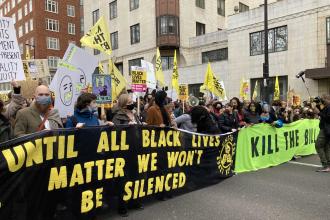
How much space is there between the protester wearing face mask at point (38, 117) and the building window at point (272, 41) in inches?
921

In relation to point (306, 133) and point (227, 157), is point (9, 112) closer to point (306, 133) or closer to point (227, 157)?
point (227, 157)

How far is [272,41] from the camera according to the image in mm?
27312

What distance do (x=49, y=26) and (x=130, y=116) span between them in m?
56.0

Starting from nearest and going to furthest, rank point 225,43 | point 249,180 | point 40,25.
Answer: point 249,180, point 225,43, point 40,25

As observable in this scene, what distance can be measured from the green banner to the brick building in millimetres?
48805

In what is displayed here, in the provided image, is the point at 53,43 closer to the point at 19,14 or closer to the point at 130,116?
the point at 19,14

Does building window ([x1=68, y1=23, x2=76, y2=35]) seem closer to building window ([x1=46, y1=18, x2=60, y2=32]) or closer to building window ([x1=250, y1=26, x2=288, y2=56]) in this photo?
building window ([x1=46, y1=18, x2=60, y2=32])

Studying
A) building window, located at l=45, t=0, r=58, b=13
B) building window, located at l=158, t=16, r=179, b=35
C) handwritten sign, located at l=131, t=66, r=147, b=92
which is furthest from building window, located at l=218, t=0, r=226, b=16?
handwritten sign, located at l=131, t=66, r=147, b=92

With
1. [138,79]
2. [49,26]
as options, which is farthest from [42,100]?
[49,26]

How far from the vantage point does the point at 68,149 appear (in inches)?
198

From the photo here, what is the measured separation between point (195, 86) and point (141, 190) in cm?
2761

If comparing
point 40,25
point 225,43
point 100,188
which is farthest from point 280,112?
point 40,25

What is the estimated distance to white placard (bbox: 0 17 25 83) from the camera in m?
6.50

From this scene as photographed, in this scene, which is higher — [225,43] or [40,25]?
[40,25]
